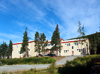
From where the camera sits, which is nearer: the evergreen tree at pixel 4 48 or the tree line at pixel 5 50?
the tree line at pixel 5 50

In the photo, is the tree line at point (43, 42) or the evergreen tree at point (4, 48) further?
the evergreen tree at point (4, 48)

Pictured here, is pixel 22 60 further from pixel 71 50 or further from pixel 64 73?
pixel 71 50

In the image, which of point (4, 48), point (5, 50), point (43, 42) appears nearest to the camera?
point (43, 42)

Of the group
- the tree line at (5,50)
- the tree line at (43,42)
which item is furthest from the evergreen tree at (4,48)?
the tree line at (43,42)

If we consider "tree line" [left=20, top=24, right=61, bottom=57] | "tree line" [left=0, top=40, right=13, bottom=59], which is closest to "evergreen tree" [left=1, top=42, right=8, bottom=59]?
"tree line" [left=0, top=40, right=13, bottom=59]

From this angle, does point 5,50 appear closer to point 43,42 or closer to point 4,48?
point 4,48

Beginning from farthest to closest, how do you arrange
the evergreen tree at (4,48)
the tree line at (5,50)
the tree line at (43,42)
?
the evergreen tree at (4,48) < the tree line at (5,50) < the tree line at (43,42)

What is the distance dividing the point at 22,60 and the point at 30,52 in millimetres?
22578

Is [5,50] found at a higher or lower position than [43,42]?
lower

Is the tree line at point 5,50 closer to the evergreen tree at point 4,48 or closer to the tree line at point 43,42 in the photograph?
the evergreen tree at point 4,48

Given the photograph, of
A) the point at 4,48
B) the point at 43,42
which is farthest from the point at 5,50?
the point at 43,42

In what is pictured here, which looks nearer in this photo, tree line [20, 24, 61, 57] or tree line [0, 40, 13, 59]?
tree line [20, 24, 61, 57]

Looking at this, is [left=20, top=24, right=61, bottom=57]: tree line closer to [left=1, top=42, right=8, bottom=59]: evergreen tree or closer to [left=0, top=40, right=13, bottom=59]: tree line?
[left=0, top=40, right=13, bottom=59]: tree line

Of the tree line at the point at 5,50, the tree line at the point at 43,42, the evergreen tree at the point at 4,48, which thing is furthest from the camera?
the evergreen tree at the point at 4,48
